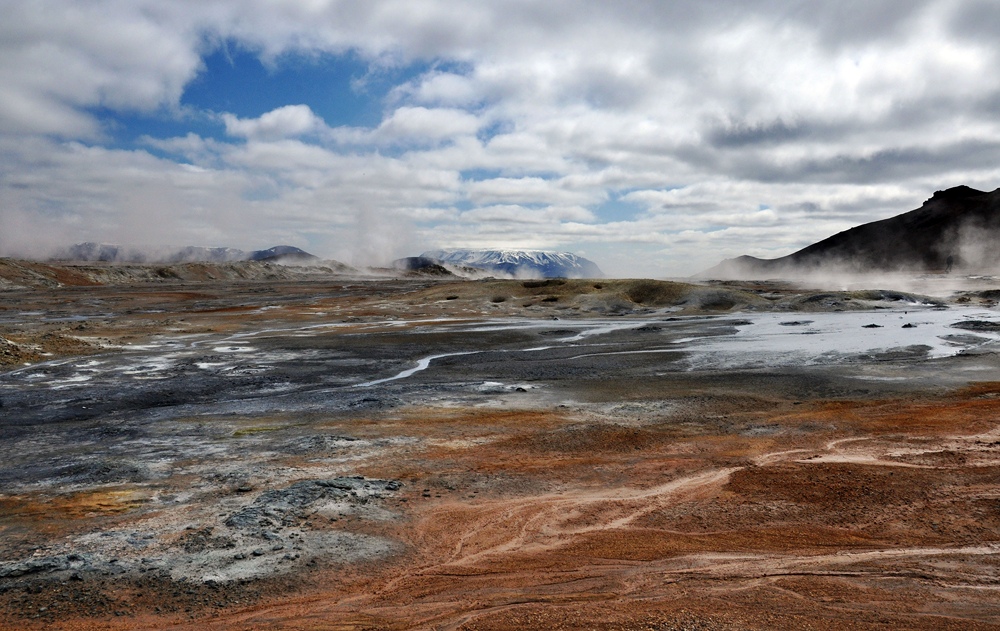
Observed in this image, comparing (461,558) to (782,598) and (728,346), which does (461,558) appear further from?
(728,346)

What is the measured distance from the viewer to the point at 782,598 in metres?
6.54

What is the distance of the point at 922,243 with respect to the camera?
5950 inches

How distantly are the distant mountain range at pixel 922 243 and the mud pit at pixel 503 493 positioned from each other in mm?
130030

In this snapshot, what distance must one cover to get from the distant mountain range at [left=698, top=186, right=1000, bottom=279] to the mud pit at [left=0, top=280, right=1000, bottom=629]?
427 ft

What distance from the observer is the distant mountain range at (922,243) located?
136m

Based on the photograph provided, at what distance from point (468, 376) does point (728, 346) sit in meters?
12.9

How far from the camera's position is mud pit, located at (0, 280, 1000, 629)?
6617 millimetres

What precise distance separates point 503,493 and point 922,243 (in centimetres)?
17132

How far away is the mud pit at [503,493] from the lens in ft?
21.7

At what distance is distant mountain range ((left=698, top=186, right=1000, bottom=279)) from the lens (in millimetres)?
136500

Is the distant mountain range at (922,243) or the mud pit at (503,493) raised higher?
the distant mountain range at (922,243)

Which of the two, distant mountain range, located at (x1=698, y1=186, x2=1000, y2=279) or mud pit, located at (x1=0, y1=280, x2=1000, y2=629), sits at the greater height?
distant mountain range, located at (x1=698, y1=186, x2=1000, y2=279)

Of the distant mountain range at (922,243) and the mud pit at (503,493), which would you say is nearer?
the mud pit at (503,493)

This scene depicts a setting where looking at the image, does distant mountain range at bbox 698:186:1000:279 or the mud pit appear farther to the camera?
distant mountain range at bbox 698:186:1000:279
